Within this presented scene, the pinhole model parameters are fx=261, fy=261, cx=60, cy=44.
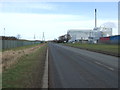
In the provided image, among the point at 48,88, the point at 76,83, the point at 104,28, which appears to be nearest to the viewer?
the point at 48,88

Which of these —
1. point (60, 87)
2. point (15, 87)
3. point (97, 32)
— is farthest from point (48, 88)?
point (97, 32)

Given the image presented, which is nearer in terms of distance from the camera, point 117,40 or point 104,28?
point 117,40

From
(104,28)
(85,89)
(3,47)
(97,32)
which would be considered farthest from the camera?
(104,28)

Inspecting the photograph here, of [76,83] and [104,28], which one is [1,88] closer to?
[76,83]

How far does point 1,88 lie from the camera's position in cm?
931

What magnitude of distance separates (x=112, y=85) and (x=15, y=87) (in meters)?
3.74

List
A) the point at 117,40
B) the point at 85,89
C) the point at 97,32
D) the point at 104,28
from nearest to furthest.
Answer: the point at 85,89, the point at 117,40, the point at 97,32, the point at 104,28

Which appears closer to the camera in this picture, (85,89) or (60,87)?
(85,89)

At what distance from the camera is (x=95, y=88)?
9.46 m

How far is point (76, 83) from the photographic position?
10742 millimetres

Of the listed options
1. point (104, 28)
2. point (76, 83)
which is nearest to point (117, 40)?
point (104, 28)

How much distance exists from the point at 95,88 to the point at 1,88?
338 cm

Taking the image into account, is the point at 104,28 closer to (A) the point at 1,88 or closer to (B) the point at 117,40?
(B) the point at 117,40

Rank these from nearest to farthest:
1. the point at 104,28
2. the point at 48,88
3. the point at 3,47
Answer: the point at 48,88
the point at 3,47
the point at 104,28
